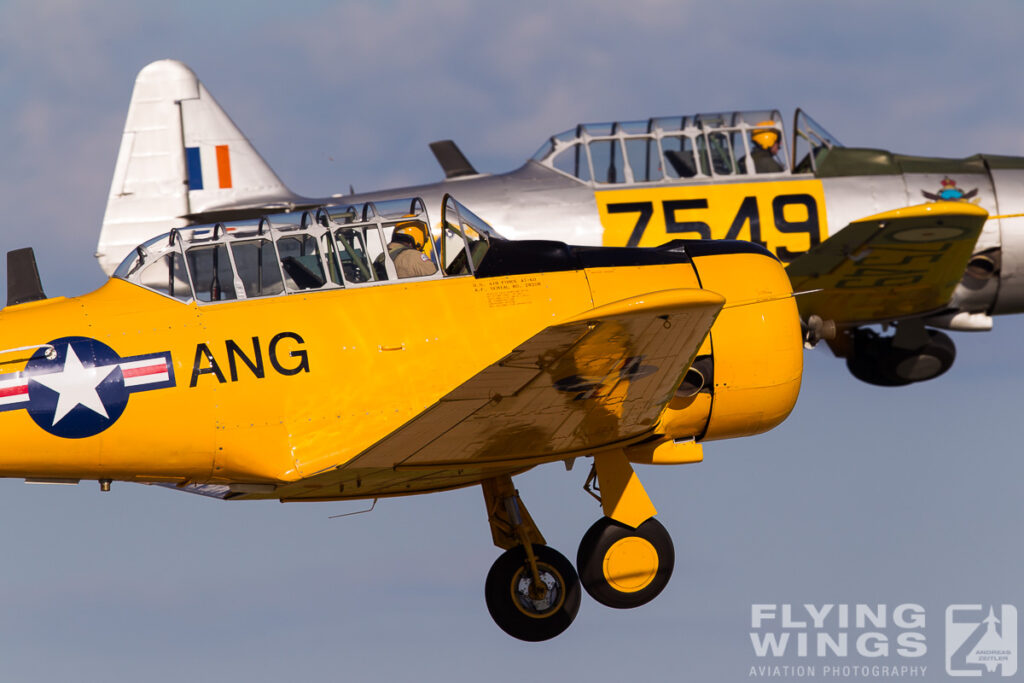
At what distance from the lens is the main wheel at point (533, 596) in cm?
A: 1223

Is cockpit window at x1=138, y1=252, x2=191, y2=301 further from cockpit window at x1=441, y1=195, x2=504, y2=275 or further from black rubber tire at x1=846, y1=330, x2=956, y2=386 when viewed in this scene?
A: black rubber tire at x1=846, y1=330, x2=956, y2=386

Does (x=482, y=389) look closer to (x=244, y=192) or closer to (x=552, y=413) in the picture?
(x=552, y=413)

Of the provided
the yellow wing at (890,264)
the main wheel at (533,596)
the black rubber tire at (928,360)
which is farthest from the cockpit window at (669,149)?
the main wheel at (533,596)

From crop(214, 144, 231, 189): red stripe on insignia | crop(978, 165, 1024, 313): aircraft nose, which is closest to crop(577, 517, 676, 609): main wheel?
crop(978, 165, 1024, 313): aircraft nose

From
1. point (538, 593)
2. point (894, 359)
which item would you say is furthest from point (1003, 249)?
point (538, 593)

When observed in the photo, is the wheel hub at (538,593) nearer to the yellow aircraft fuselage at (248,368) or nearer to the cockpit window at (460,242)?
the yellow aircraft fuselage at (248,368)

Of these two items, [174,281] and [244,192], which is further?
[244,192]

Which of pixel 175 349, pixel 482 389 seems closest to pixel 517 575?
pixel 482 389

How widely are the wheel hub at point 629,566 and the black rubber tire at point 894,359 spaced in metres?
8.55

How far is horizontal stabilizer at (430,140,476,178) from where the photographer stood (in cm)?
1911

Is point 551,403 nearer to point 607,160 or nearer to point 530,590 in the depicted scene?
point 530,590

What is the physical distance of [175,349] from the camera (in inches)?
419

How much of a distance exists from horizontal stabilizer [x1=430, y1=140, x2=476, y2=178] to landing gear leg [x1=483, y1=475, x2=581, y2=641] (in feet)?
24.5

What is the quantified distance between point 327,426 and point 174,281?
4.83 feet
